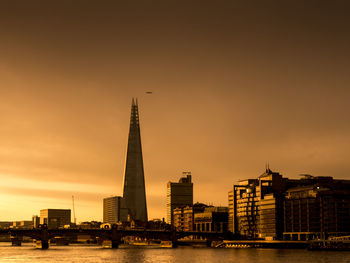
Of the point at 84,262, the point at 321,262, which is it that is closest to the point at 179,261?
the point at 84,262

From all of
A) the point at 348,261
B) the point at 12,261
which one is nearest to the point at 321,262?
the point at 348,261

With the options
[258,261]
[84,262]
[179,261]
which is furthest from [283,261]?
[84,262]

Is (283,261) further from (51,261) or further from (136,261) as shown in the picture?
(51,261)

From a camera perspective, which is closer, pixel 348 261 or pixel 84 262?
pixel 348 261

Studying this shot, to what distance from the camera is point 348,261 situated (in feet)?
545

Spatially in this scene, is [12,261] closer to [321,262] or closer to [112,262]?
[112,262]

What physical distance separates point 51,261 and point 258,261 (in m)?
58.0

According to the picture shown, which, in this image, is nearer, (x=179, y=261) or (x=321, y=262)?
(x=321, y=262)

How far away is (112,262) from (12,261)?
31.4 metres

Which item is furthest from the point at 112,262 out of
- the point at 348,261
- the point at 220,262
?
the point at 348,261

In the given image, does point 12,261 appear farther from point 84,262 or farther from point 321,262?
point 321,262

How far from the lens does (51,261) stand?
18488cm

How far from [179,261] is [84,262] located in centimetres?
2630

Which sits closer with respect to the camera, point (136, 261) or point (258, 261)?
point (258, 261)
